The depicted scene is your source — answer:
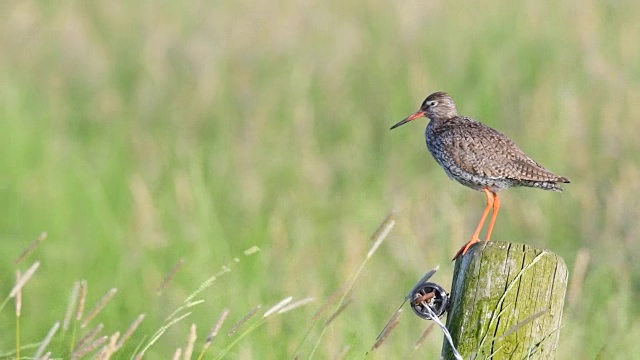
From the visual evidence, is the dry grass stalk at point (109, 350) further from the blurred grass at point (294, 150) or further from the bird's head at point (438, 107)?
the bird's head at point (438, 107)

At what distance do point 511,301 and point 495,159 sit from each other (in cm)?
150

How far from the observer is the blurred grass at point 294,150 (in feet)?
20.9

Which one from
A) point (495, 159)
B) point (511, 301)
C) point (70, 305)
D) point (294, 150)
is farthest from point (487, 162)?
point (294, 150)

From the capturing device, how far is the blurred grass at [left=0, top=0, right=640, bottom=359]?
6.38 metres

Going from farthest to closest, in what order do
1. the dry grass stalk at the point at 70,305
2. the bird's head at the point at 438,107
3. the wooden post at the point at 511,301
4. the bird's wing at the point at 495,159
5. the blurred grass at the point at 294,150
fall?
the blurred grass at the point at 294,150 → the bird's head at the point at 438,107 → the bird's wing at the point at 495,159 → the dry grass stalk at the point at 70,305 → the wooden post at the point at 511,301

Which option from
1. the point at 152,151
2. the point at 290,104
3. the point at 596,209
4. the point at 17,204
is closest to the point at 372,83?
the point at 290,104

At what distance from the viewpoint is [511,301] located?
9.95 feet

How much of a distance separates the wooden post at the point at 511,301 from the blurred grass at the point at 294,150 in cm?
220

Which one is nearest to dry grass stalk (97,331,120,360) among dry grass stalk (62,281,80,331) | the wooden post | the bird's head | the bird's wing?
dry grass stalk (62,281,80,331)

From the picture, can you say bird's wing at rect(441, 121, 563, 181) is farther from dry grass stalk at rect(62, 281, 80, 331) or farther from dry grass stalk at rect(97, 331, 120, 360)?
dry grass stalk at rect(97, 331, 120, 360)

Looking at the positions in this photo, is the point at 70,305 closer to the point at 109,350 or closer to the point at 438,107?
the point at 109,350

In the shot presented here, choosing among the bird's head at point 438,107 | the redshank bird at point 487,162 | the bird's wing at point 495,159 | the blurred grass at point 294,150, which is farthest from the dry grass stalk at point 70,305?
the bird's head at point 438,107

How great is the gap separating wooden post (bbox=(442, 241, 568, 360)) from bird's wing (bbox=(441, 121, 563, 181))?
1.38 m

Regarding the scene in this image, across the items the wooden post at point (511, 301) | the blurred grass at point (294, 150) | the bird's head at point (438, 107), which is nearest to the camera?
the wooden post at point (511, 301)
